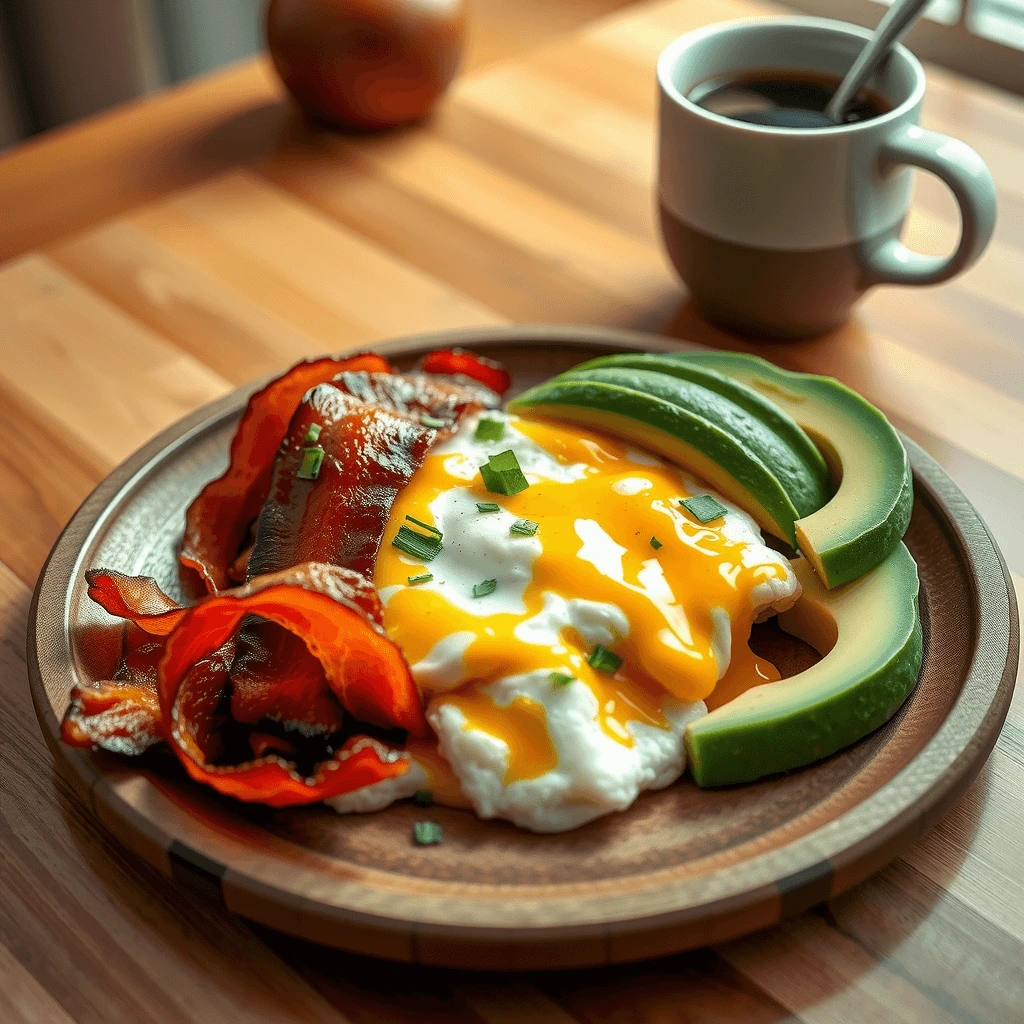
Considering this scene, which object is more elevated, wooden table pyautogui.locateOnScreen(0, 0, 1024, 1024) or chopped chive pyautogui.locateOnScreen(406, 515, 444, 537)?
chopped chive pyautogui.locateOnScreen(406, 515, 444, 537)

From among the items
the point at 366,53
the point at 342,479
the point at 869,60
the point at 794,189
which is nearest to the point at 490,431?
the point at 342,479

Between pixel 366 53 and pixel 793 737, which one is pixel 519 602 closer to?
Result: pixel 793 737

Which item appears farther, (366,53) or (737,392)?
(366,53)

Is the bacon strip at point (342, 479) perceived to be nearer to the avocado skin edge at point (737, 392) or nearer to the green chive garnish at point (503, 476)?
the green chive garnish at point (503, 476)

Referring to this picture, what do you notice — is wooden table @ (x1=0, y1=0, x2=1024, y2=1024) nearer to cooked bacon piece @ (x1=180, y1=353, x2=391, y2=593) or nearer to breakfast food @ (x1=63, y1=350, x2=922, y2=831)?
breakfast food @ (x1=63, y1=350, x2=922, y2=831)

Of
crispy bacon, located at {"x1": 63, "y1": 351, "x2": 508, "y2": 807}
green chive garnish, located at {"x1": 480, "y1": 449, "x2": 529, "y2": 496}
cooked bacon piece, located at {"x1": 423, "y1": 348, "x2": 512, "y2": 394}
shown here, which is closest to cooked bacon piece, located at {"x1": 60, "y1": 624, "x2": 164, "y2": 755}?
crispy bacon, located at {"x1": 63, "y1": 351, "x2": 508, "y2": 807}

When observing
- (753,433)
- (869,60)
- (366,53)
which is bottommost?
(753,433)

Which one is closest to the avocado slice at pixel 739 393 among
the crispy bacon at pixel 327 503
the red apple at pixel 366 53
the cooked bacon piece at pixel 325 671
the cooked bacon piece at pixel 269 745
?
the crispy bacon at pixel 327 503
